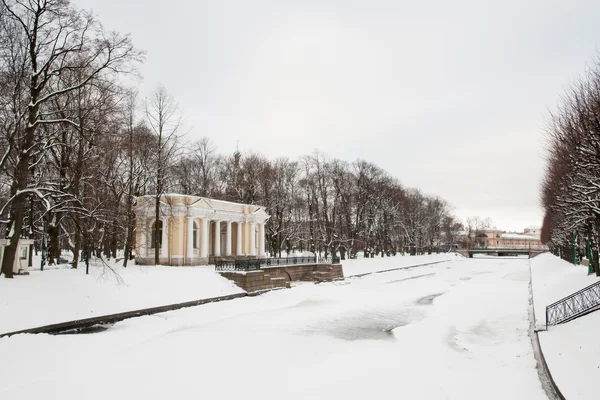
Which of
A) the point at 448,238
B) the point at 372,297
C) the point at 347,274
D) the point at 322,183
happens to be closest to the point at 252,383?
the point at 372,297

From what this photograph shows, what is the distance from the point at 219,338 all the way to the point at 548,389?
10.5m

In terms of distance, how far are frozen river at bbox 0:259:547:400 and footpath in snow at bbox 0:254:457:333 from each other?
1.40 metres

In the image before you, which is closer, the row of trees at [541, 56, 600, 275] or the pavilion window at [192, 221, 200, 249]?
the row of trees at [541, 56, 600, 275]

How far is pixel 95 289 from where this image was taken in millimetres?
20188

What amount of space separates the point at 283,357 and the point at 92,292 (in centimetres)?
1098

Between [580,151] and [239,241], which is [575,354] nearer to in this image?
[580,151]

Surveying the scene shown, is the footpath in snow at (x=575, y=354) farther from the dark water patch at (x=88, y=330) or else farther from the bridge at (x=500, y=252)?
the bridge at (x=500, y=252)

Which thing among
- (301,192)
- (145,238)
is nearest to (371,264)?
(301,192)

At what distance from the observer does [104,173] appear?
29734mm

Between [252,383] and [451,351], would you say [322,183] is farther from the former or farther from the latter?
[252,383]

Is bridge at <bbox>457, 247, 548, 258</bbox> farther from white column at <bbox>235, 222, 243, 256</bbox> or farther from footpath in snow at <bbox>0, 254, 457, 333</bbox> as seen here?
footpath in snow at <bbox>0, 254, 457, 333</bbox>

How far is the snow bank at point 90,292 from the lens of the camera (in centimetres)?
1578

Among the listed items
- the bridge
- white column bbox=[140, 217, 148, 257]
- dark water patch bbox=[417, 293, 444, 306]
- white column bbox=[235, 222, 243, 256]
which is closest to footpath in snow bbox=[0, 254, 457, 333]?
white column bbox=[140, 217, 148, 257]

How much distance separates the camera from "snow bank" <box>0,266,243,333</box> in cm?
1578
